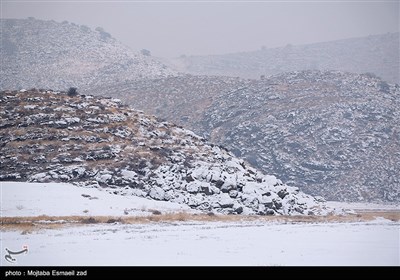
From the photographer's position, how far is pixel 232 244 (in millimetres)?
24984

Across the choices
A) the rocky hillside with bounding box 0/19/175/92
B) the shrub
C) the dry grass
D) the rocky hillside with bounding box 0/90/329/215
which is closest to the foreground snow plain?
the dry grass

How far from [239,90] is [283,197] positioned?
2689 inches

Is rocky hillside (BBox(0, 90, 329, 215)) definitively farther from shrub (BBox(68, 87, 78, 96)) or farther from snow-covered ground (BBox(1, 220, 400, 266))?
snow-covered ground (BBox(1, 220, 400, 266))

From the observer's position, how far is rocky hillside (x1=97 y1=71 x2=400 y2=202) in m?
79.8

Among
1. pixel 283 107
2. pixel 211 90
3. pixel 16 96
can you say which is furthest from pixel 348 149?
pixel 16 96

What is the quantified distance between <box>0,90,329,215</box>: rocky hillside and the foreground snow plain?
5862 millimetres

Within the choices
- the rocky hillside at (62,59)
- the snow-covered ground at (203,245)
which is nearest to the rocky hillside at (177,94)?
the rocky hillside at (62,59)

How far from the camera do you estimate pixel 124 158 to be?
51.6 meters

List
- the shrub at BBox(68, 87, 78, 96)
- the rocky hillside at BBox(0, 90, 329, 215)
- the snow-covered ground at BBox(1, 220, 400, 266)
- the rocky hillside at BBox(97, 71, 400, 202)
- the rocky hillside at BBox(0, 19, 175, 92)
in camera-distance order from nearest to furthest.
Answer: the snow-covered ground at BBox(1, 220, 400, 266), the rocky hillside at BBox(0, 90, 329, 215), the shrub at BBox(68, 87, 78, 96), the rocky hillside at BBox(97, 71, 400, 202), the rocky hillside at BBox(0, 19, 175, 92)

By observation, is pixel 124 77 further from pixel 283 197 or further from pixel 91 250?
pixel 91 250

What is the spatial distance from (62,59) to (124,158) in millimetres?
127229

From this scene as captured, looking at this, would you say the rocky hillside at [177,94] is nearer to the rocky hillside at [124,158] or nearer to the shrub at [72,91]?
the shrub at [72,91]

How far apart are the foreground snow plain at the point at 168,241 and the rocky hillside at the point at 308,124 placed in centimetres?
4561

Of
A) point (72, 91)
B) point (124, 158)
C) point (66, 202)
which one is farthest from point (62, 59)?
point (66, 202)
